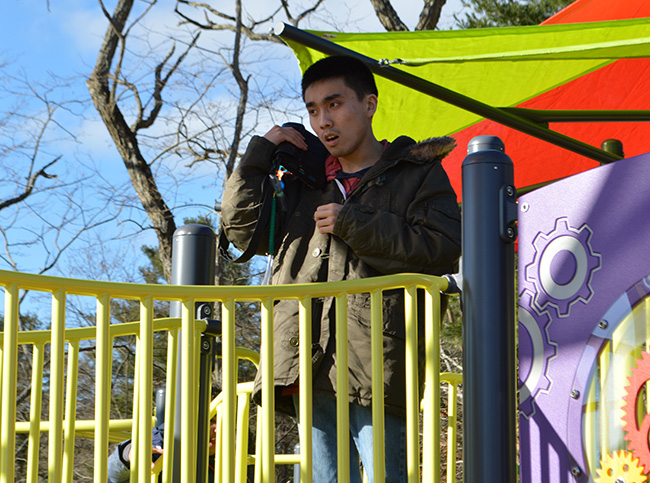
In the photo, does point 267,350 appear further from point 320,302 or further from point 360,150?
point 360,150

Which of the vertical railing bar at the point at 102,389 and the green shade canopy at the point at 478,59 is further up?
the green shade canopy at the point at 478,59

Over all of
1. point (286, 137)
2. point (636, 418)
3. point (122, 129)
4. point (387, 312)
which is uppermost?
point (122, 129)

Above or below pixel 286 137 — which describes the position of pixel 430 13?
above

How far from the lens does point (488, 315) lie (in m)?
1.97

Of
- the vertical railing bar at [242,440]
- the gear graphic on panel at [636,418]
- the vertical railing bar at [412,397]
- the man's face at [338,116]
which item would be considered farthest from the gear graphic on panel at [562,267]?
the vertical railing bar at [242,440]

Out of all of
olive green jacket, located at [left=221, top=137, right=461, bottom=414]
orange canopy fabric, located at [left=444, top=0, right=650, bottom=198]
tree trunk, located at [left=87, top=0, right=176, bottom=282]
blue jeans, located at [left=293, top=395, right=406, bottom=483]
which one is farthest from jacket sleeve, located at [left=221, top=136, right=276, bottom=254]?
tree trunk, located at [left=87, top=0, right=176, bottom=282]

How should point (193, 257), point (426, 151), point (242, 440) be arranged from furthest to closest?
point (193, 257) → point (242, 440) → point (426, 151)

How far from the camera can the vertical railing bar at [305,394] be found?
1933mm

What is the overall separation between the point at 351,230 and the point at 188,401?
68 centimetres

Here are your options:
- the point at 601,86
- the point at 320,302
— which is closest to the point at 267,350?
the point at 320,302

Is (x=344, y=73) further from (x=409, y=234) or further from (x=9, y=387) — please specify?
(x=9, y=387)

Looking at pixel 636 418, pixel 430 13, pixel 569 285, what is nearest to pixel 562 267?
pixel 569 285

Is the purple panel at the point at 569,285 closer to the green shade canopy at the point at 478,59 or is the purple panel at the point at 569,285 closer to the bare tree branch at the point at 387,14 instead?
the green shade canopy at the point at 478,59

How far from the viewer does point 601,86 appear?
4574mm
